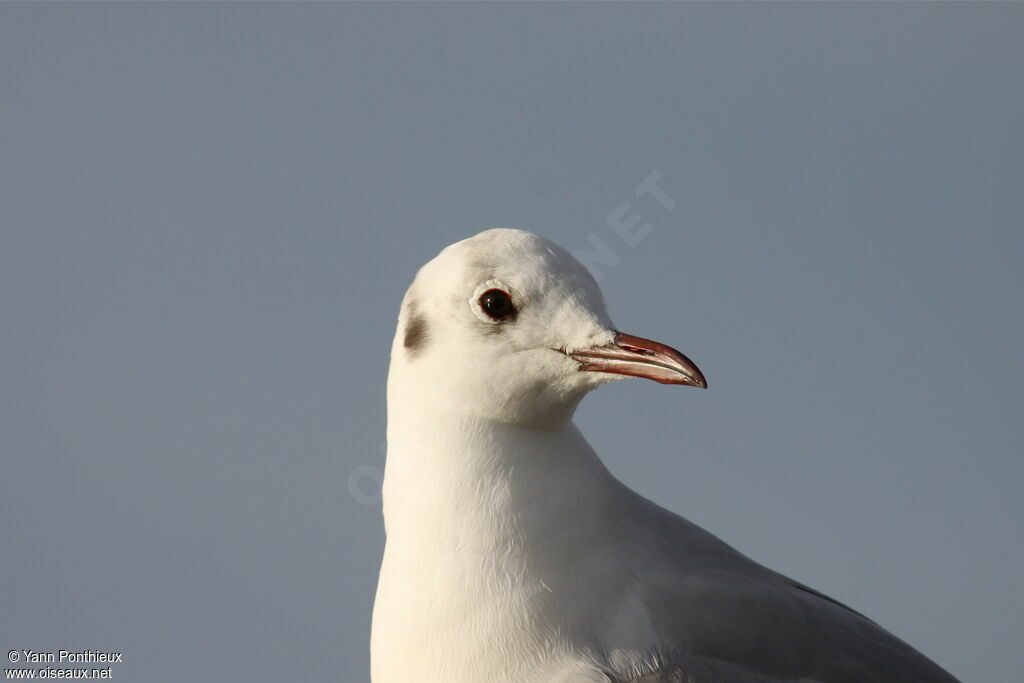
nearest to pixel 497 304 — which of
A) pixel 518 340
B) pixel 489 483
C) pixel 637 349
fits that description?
pixel 518 340

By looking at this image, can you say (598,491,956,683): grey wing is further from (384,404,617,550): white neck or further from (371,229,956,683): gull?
(384,404,617,550): white neck

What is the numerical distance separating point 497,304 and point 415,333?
1.07 feet

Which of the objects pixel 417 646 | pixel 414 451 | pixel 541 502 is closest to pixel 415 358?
pixel 414 451

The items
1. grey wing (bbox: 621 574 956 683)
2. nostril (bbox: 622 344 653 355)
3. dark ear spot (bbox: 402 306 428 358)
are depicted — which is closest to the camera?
nostril (bbox: 622 344 653 355)

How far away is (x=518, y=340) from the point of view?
4.26m

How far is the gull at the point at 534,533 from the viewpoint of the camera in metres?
4.27

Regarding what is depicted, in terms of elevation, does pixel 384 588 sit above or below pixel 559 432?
below

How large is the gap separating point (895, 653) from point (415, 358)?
181 centimetres

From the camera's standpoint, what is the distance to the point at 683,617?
4375 millimetres

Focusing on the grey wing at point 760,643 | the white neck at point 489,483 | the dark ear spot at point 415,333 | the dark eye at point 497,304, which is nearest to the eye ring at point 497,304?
the dark eye at point 497,304

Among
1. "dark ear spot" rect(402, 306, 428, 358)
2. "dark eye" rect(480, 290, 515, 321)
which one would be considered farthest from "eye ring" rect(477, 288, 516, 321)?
"dark ear spot" rect(402, 306, 428, 358)

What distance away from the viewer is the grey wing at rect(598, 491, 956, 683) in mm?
4344

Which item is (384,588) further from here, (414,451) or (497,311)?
(497,311)

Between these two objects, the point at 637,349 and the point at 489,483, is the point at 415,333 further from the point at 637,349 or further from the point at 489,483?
the point at 637,349
